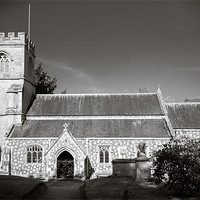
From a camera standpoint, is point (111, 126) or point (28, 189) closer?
point (28, 189)

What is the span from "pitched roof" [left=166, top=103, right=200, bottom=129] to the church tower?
1957cm

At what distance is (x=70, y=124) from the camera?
36.4 metres

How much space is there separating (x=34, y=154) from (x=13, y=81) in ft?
34.2

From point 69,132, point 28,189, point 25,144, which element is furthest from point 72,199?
point 25,144

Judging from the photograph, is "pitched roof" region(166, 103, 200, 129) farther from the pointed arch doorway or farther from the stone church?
the pointed arch doorway

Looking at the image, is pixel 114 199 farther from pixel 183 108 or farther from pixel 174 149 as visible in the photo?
pixel 183 108

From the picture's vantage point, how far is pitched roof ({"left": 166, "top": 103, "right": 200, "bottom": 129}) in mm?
37562

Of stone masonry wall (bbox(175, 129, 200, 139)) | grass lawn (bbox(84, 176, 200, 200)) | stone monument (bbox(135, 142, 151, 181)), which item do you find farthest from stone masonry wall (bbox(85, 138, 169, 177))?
grass lawn (bbox(84, 176, 200, 200))

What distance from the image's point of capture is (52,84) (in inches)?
2227

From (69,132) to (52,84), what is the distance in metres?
25.7

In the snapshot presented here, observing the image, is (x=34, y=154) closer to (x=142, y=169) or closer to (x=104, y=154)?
(x=104, y=154)

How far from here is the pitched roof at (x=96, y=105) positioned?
3800 cm

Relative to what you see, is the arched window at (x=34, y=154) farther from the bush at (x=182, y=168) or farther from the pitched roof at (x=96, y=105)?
the bush at (x=182, y=168)

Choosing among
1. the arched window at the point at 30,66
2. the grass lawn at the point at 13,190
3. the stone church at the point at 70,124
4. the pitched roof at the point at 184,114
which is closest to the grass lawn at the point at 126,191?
the grass lawn at the point at 13,190
